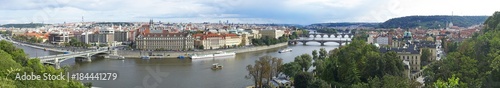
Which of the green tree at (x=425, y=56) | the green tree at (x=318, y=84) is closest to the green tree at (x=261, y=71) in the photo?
the green tree at (x=318, y=84)

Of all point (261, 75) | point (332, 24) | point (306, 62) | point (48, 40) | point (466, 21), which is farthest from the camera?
point (332, 24)

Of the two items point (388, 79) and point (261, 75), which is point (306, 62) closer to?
point (261, 75)

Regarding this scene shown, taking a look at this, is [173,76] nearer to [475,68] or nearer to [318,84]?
[318,84]

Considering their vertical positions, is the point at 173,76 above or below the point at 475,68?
below

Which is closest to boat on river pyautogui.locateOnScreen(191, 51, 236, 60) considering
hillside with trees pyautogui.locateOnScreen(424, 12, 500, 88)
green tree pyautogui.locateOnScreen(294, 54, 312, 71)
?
green tree pyautogui.locateOnScreen(294, 54, 312, 71)

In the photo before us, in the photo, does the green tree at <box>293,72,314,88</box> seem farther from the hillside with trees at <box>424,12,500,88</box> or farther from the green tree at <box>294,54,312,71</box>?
the green tree at <box>294,54,312,71</box>

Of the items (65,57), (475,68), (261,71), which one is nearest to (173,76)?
(261,71)

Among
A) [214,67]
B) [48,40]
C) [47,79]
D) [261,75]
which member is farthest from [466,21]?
[47,79]

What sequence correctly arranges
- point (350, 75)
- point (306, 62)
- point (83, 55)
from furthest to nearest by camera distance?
point (83, 55)
point (306, 62)
point (350, 75)

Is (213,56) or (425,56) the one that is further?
(213,56)

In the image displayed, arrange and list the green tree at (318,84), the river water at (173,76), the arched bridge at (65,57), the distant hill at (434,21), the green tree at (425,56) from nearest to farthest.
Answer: the green tree at (318,84), the river water at (173,76), the green tree at (425,56), the arched bridge at (65,57), the distant hill at (434,21)

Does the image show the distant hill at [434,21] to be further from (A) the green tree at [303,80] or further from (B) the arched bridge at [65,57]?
(A) the green tree at [303,80]
